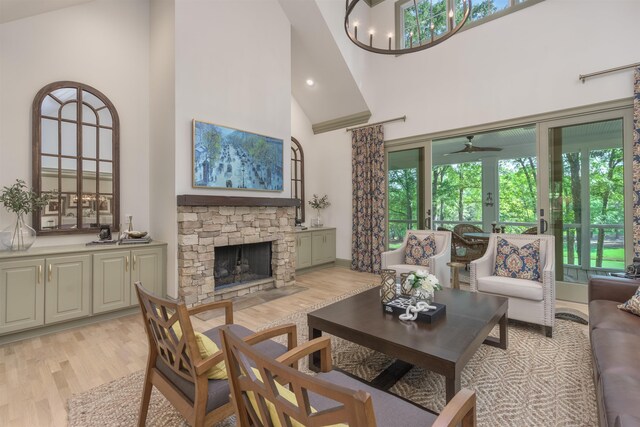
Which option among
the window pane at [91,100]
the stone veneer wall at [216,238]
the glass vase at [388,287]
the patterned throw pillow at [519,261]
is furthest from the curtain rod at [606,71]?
the window pane at [91,100]

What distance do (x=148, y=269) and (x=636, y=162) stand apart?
5.65m

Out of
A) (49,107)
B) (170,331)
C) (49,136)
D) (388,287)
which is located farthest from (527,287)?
(49,107)

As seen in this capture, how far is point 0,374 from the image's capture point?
2234 mm

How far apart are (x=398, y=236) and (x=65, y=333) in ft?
15.8

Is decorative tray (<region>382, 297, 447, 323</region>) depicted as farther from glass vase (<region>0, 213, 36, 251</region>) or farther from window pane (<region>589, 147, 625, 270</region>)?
glass vase (<region>0, 213, 36, 251</region>)

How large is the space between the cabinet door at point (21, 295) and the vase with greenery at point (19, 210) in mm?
308

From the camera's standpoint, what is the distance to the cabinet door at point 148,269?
347 cm

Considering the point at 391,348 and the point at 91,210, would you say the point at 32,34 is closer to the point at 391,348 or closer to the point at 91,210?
the point at 91,210

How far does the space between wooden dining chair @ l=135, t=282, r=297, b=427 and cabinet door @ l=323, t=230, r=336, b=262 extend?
4.39 meters

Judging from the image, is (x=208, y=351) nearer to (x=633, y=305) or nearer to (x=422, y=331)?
(x=422, y=331)

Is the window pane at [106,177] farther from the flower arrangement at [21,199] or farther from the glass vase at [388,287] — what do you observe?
the glass vase at [388,287]

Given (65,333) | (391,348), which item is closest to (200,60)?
(65,333)

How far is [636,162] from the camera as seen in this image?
3355 mm

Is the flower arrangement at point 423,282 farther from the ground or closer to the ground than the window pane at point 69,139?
closer to the ground
